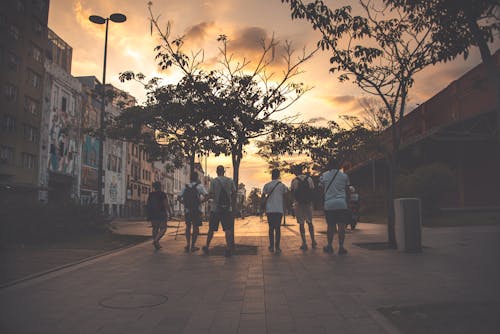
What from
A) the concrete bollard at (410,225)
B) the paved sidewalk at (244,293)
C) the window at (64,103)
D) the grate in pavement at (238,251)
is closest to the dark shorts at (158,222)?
the grate in pavement at (238,251)

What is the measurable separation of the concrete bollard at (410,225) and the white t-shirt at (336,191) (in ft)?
A: 4.19

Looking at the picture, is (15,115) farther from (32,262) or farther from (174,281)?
(174,281)

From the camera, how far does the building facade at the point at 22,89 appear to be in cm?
3216

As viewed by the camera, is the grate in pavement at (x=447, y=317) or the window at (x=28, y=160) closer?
the grate in pavement at (x=447, y=317)

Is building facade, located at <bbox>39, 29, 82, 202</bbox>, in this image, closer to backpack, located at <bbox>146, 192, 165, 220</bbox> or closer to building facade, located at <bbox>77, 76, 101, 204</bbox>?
building facade, located at <bbox>77, 76, 101, 204</bbox>

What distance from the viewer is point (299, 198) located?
10.1m

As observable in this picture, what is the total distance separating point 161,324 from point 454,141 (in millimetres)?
28057

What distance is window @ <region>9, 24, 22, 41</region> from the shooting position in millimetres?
33691

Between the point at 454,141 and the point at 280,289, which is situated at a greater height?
the point at 454,141

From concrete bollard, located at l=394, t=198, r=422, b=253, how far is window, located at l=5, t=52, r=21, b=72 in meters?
32.3

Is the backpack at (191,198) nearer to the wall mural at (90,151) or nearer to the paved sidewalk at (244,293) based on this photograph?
the paved sidewalk at (244,293)

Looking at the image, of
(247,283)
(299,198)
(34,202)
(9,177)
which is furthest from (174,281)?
(9,177)

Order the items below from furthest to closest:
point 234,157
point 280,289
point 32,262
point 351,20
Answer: point 234,157, point 351,20, point 32,262, point 280,289

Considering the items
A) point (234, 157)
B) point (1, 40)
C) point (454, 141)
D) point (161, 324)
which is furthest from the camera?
point (1, 40)
